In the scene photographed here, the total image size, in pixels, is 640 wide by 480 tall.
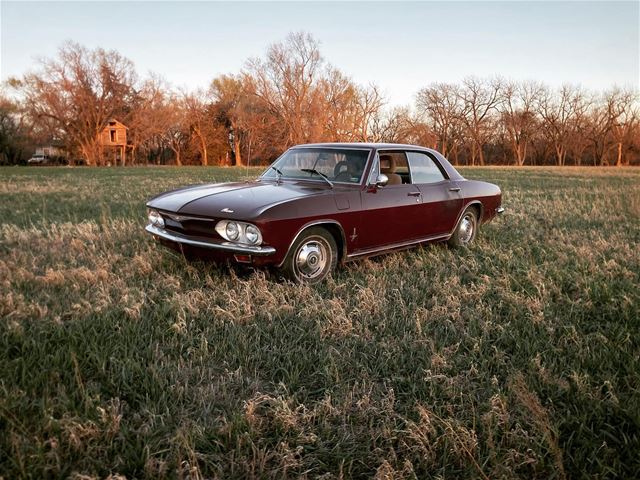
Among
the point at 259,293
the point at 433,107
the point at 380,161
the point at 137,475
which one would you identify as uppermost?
the point at 433,107

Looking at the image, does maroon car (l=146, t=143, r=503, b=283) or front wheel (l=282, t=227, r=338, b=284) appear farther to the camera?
front wheel (l=282, t=227, r=338, b=284)

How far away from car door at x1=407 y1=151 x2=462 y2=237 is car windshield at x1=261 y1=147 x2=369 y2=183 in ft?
2.97

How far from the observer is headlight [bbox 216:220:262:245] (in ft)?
13.6

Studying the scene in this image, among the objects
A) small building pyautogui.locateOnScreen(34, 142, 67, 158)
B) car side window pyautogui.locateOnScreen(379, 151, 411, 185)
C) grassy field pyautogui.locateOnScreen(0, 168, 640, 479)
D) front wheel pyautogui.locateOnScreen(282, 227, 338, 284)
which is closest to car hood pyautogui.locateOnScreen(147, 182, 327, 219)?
front wheel pyautogui.locateOnScreen(282, 227, 338, 284)

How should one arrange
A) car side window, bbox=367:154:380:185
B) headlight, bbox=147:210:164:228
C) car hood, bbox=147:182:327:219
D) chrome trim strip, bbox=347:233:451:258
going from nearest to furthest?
car hood, bbox=147:182:327:219 < headlight, bbox=147:210:164:228 < chrome trim strip, bbox=347:233:451:258 < car side window, bbox=367:154:380:185

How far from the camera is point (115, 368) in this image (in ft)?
9.28

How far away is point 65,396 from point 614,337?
3.65m

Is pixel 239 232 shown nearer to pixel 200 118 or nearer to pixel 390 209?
pixel 390 209

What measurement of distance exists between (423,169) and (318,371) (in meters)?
3.76

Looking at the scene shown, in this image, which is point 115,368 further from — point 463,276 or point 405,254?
point 405,254

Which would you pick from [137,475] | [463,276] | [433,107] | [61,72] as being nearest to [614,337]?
[463,276]

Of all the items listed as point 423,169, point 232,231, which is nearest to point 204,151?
point 423,169

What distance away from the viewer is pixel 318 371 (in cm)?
291

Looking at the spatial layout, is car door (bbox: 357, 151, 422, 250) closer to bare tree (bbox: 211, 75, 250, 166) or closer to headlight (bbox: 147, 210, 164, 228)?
headlight (bbox: 147, 210, 164, 228)
